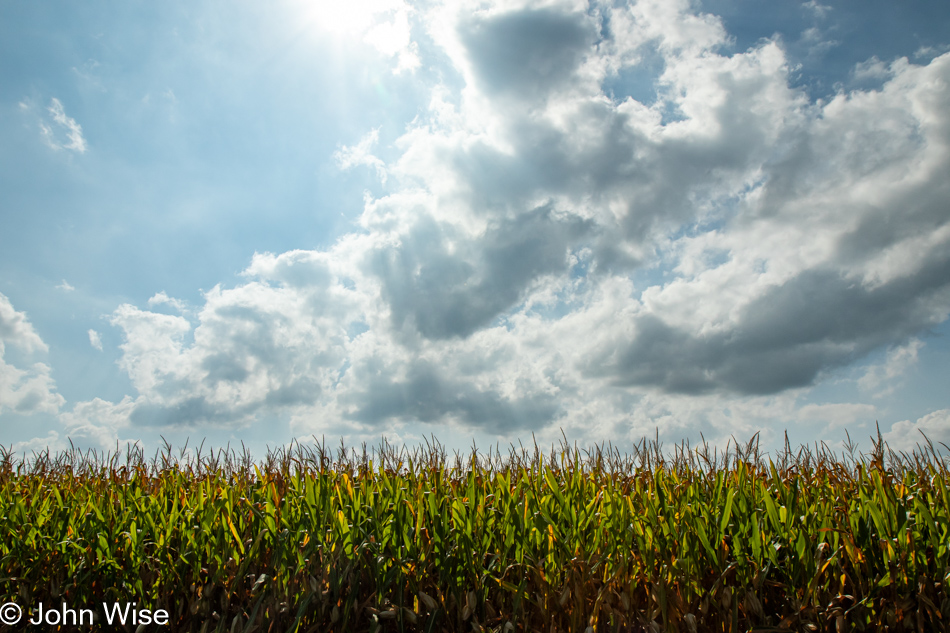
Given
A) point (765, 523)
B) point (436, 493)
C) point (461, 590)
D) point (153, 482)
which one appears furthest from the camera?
point (153, 482)

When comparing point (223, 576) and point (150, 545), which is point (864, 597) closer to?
point (223, 576)

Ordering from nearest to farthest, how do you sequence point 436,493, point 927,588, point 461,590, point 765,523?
point 927,588, point 461,590, point 765,523, point 436,493

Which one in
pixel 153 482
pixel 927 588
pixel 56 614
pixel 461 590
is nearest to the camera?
pixel 927 588

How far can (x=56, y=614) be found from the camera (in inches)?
168

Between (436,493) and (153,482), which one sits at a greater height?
(153,482)

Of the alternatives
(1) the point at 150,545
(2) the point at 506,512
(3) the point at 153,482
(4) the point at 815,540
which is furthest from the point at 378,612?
(3) the point at 153,482

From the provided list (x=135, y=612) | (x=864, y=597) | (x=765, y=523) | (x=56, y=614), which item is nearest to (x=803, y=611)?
(x=864, y=597)

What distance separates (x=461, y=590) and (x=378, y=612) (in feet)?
1.82

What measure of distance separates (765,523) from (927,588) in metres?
0.92

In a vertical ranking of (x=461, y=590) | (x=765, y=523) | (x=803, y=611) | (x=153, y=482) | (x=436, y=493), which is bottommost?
(x=803, y=611)

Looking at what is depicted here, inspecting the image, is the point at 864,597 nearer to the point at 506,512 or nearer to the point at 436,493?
the point at 506,512

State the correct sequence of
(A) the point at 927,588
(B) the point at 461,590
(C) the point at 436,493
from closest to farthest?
(A) the point at 927,588
(B) the point at 461,590
(C) the point at 436,493

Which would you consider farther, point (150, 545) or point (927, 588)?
point (150, 545)

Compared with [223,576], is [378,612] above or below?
below
